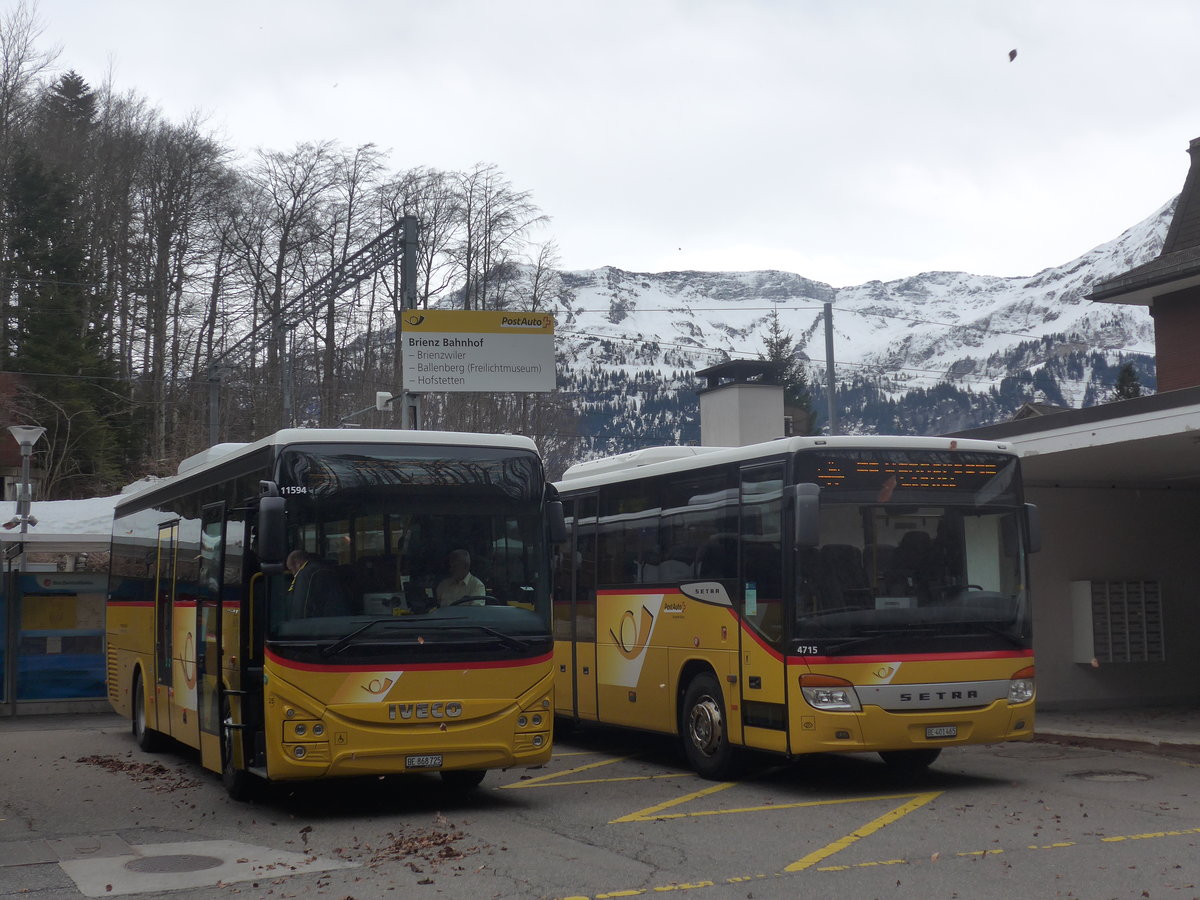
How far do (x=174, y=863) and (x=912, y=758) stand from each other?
22.7 ft

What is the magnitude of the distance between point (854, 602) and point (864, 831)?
2205 millimetres

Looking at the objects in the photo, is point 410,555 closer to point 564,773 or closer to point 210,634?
point 210,634

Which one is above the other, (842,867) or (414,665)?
(414,665)

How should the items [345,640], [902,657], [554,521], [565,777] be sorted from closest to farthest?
[345,640] < [554,521] < [902,657] < [565,777]

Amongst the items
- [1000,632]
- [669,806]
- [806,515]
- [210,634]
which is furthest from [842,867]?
[210,634]

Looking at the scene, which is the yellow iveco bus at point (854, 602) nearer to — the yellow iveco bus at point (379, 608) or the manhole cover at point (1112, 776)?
the manhole cover at point (1112, 776)

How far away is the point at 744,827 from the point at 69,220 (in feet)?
115

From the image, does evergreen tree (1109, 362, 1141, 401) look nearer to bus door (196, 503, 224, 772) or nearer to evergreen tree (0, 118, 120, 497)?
evergreen tree (0, 118, 120, 497)

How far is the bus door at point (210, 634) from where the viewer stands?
11164 millimetres

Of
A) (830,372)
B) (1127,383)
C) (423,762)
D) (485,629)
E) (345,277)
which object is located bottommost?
(423,762)

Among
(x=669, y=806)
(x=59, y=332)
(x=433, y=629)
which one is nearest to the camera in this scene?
(x=433, y=629)

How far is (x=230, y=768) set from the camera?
35.5 feet

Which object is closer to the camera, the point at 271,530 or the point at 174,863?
the point at 174,863

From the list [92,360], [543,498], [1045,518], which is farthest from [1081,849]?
[92,360]
